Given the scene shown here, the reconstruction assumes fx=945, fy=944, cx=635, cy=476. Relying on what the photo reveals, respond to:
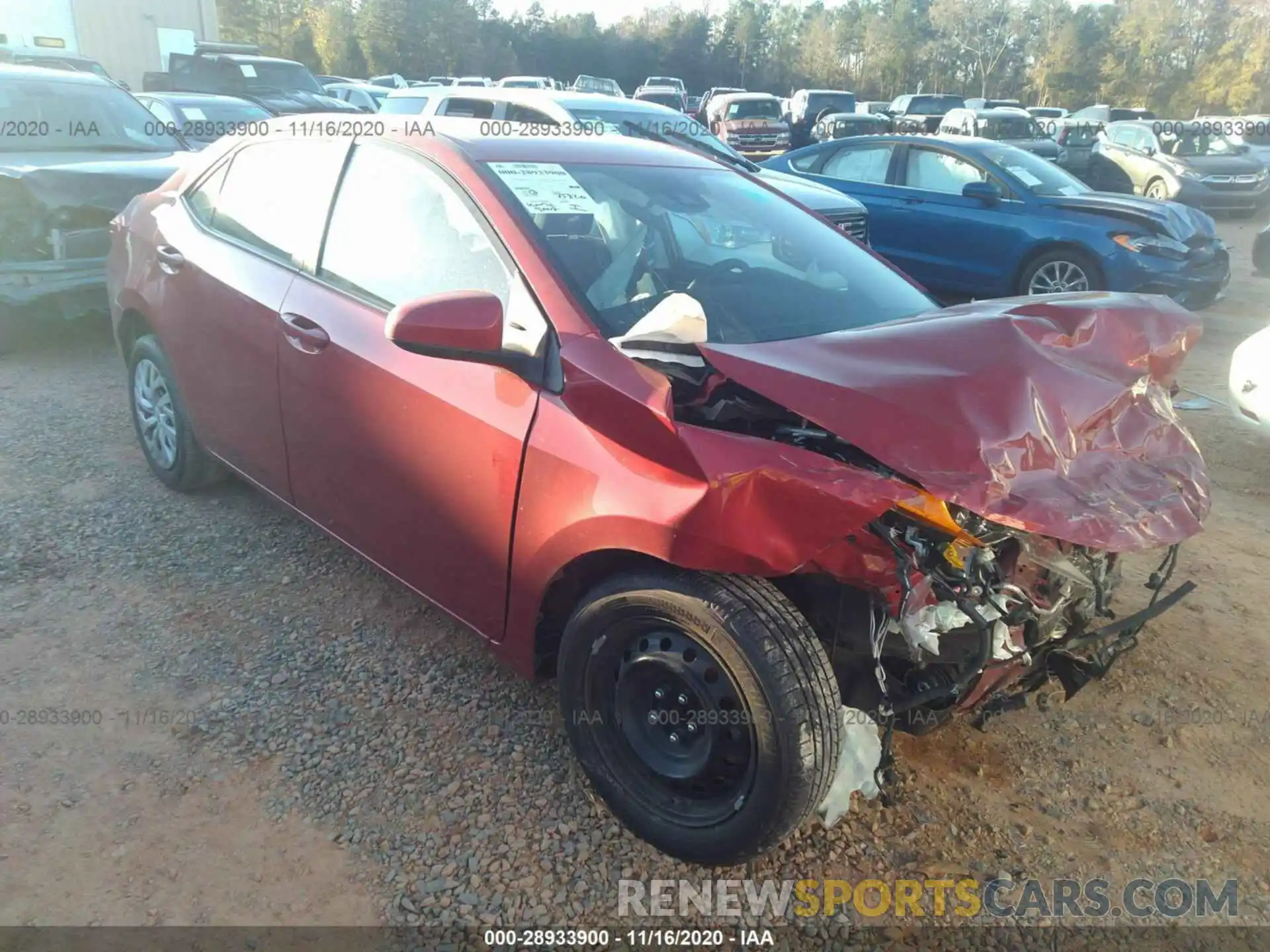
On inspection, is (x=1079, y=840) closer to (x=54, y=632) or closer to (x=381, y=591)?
(x=381, y=591)

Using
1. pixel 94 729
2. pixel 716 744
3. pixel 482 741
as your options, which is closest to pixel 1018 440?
pixel 716 744

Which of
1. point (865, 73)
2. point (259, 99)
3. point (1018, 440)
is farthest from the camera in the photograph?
point (865, 73)

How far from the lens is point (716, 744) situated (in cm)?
227

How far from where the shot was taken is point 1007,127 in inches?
658

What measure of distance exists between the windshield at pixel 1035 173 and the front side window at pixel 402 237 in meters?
7.05

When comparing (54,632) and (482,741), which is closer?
(482,741)

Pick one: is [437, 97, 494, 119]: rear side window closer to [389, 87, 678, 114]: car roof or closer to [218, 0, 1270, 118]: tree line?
[389, 87, 678, 114]: car roof

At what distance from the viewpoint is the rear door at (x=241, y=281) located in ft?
10.7

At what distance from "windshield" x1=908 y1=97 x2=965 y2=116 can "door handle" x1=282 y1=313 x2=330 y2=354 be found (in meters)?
29.0

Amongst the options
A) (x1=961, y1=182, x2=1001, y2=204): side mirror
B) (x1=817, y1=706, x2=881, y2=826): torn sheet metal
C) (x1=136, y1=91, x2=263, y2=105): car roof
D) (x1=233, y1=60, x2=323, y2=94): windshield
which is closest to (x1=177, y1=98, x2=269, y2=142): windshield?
(x1=136, y1=91, x2=263, y2=105): car roof

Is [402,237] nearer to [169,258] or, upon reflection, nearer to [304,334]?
[304,334]

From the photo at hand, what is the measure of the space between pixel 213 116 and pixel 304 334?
30.2 feet

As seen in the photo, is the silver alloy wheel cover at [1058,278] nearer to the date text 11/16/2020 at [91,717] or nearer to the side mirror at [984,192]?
the side mirror at [984,192]

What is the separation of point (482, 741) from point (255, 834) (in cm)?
65
